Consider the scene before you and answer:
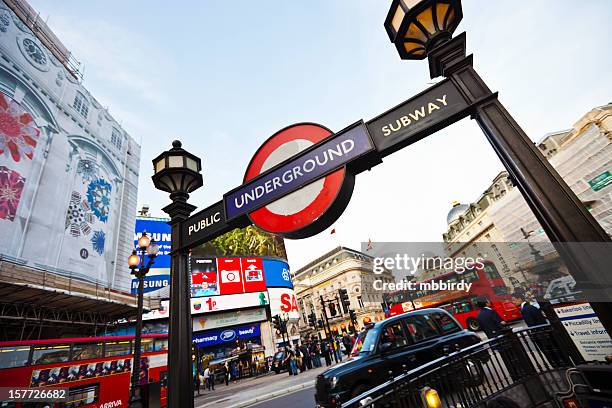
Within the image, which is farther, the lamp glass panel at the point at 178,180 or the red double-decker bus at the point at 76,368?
the red double-decker bus at the point at 76,368

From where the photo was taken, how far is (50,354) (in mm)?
9164

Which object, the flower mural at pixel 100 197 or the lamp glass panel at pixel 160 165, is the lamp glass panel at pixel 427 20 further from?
the flower mural at pixel 100 197

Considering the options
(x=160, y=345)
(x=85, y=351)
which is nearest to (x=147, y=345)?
(x=160, y=345)

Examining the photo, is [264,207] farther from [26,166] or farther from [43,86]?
[43,86]

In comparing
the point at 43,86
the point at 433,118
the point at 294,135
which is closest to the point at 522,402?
the point at 433,118

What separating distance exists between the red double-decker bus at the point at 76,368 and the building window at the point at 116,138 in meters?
20.3

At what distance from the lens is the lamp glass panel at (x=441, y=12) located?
1.86m

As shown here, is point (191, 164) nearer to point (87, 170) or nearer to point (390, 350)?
point (390, 350)

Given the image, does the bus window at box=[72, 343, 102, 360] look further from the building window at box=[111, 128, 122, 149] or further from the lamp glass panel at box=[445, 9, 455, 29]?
the building window at box=[111, 128, 122, 149]

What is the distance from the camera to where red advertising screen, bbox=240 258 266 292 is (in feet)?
99.3

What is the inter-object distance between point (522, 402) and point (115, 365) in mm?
13504

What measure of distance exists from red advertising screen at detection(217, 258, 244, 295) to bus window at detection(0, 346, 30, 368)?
2030cm

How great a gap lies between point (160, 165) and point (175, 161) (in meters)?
0.18

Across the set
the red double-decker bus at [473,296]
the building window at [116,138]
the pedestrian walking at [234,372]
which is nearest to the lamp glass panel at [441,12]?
the red double-decker bus at [473,296]
